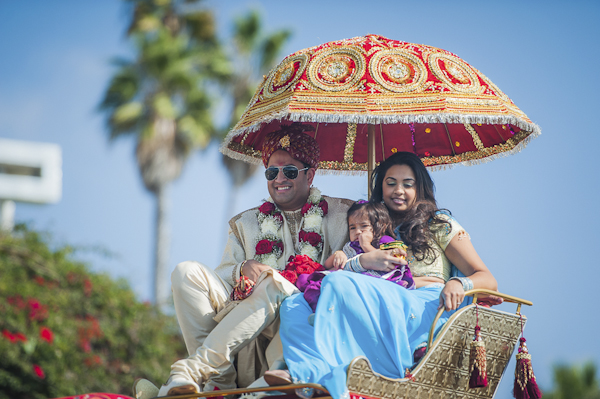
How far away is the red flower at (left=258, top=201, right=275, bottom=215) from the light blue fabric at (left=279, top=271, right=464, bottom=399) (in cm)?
122

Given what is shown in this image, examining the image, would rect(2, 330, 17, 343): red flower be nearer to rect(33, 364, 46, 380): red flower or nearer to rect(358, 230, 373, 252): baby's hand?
rect(33, 364, 46, 380): red flower

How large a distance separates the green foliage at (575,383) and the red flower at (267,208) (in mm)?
14286

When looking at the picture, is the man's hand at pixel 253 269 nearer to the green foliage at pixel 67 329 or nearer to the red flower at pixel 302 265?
the red flower at pixel 302 265

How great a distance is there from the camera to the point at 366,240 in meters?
4.58

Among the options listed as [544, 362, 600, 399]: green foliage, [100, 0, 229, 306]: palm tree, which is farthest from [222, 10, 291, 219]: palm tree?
[544, 362, 600, 399]: green foliage

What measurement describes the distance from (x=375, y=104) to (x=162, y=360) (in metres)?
7.05

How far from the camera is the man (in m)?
4.04

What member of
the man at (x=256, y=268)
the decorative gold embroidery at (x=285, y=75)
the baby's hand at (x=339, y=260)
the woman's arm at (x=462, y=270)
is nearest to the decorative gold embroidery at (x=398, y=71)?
the decorative gold embroidery at (x=285, y=75)

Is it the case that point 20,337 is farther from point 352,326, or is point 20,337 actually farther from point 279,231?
point 352,326

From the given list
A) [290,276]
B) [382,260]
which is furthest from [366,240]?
[290,276]

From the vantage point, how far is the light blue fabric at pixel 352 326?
3803mm

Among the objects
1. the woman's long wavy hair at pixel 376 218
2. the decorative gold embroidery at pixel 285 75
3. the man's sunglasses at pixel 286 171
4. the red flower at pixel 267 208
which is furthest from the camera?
the red flower at pixel 267 208

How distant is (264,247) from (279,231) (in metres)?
0.24

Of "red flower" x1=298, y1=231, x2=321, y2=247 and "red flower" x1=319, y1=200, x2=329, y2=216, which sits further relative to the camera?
"red flower" x1=319, y1=200, x2=329, y2=216
